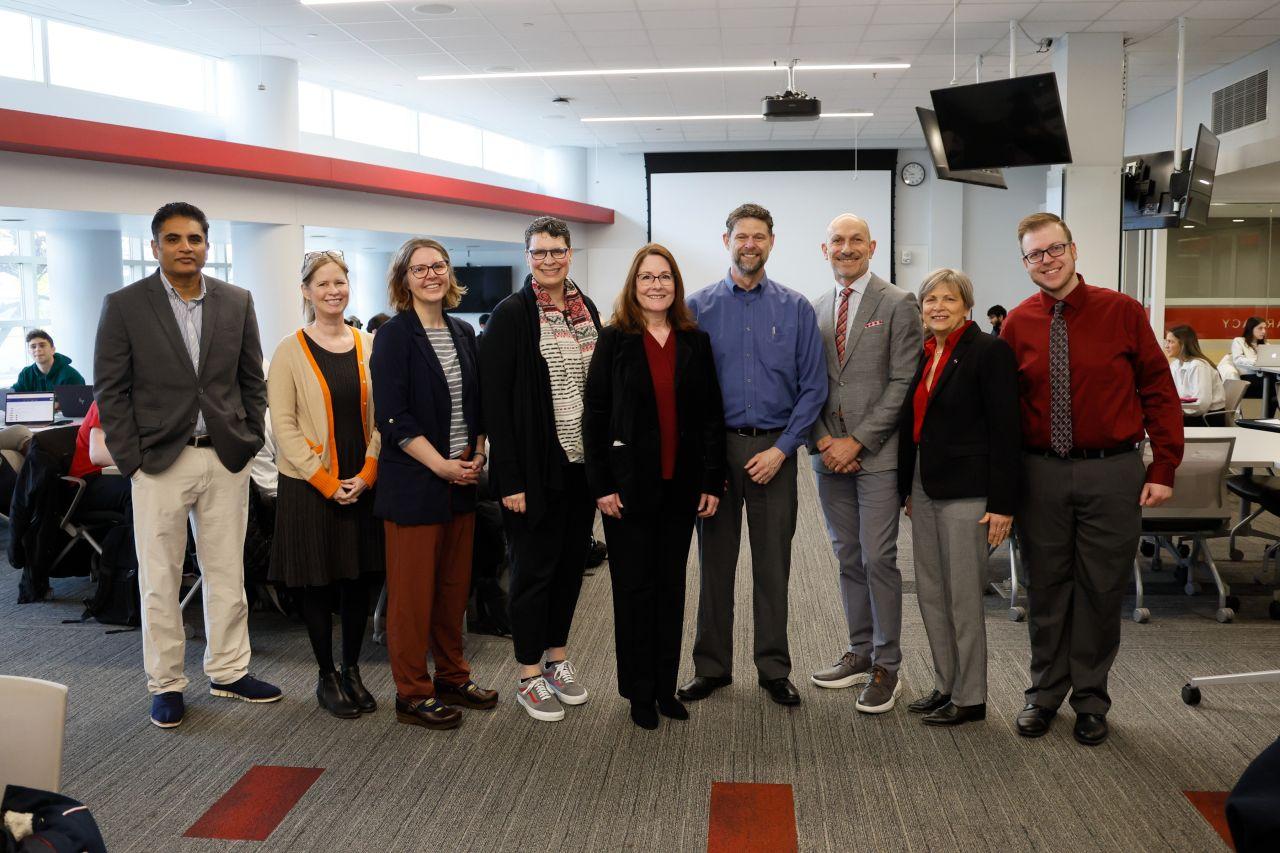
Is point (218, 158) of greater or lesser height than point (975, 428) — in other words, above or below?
above

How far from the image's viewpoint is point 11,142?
23.1ft

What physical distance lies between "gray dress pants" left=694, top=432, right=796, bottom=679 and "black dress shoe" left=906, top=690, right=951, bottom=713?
1.50 feet

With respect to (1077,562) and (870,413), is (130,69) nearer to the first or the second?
(870,413)

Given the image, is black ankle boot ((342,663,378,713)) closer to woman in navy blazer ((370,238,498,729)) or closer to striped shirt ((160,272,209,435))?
woman in navy blazer ((370,238,498,729))

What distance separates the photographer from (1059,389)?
3.12 m

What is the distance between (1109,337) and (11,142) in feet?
24.2

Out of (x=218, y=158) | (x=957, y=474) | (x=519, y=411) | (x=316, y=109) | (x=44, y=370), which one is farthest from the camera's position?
(x=316, y=109)

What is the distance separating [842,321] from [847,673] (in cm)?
131

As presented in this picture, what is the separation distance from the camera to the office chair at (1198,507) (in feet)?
14.6

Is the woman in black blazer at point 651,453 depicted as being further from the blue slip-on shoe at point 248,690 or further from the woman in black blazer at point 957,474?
the blue slip-on shoe at point 248,690

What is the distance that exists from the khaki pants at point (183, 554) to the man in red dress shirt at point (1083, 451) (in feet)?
9.04

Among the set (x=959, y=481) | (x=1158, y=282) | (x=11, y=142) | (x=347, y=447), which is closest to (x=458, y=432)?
(x=347, y=447)

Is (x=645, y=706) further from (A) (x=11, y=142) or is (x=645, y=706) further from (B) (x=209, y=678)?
(A) (x=11, y=142)

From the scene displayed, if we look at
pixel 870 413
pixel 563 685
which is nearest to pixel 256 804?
pixel 563 685
